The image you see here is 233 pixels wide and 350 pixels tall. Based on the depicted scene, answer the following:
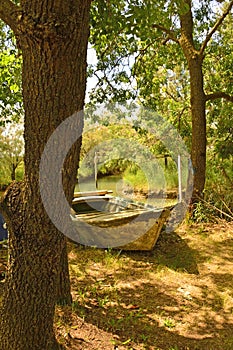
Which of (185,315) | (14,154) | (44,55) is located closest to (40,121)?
(44,55)

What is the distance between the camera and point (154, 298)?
417cm

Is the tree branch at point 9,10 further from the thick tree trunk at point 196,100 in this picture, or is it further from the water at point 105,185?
the water at point 105,185

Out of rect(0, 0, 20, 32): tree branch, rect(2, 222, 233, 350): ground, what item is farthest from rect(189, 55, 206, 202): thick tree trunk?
rect(0, 0, 20, 32): tree branch

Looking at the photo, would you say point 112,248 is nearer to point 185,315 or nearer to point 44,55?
point 185,315

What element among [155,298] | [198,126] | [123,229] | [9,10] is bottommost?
[155,298]

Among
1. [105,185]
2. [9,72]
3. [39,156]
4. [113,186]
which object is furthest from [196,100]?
[105,185]

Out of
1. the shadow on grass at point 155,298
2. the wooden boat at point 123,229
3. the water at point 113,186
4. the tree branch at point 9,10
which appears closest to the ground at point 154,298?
the shadow on grass at point 155,298

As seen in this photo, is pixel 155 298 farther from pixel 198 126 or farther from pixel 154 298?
pixel 198 126

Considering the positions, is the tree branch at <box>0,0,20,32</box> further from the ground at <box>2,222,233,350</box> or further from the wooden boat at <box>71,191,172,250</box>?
the wooden boat at <box>71,191,172,250</box>

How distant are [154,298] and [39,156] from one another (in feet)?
8.37

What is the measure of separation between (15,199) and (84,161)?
39.4 ft

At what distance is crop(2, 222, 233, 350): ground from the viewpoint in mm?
3172

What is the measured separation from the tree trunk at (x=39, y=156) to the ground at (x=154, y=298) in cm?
58

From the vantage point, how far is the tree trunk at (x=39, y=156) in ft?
6.91
